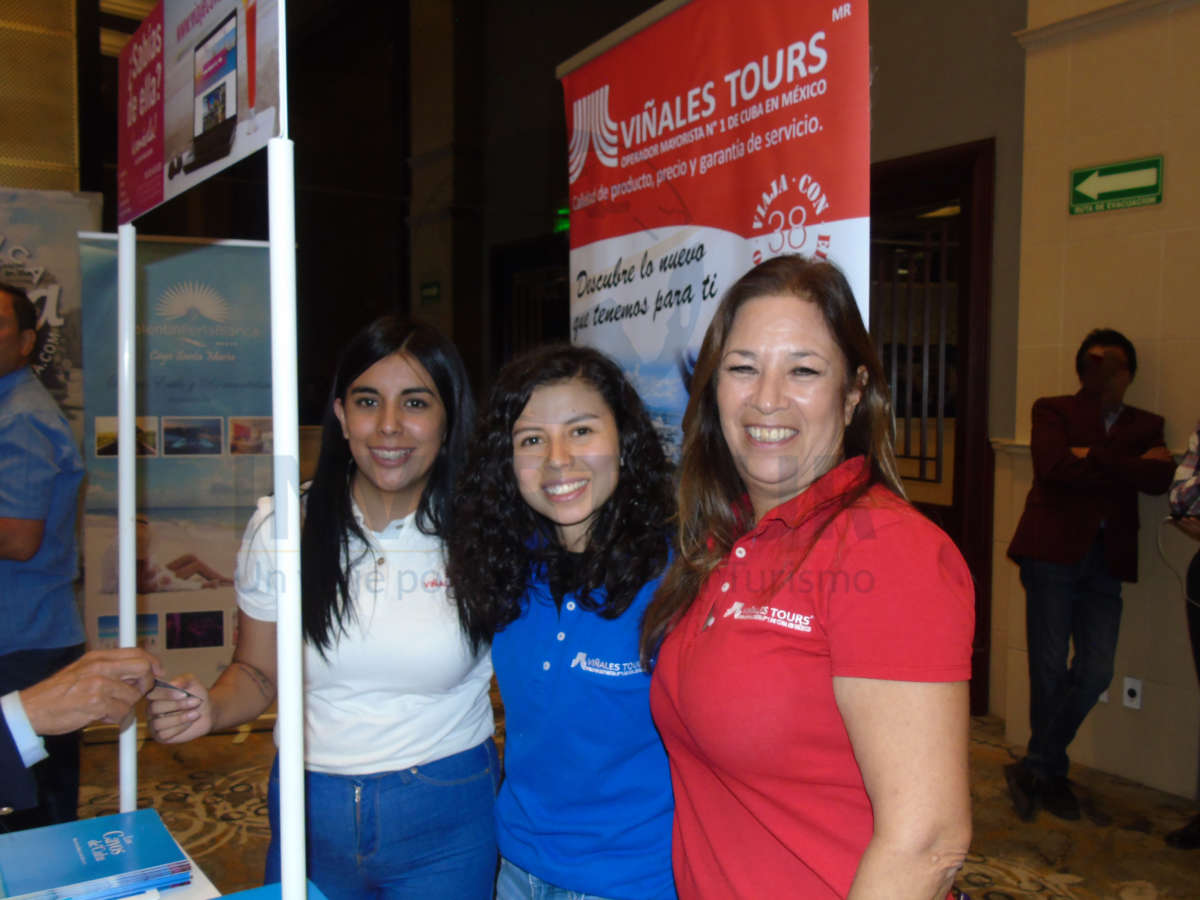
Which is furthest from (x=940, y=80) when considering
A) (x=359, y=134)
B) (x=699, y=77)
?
(x=359, y=134)

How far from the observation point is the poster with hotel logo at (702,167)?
1.47 meters

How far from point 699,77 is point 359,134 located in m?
6.19

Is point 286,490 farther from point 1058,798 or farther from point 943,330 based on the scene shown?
point 943,330

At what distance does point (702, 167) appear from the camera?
5.92 ft

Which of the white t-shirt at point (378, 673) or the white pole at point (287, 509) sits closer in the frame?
the white pole at point (287, 509)

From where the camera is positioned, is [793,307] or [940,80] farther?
[940,80]

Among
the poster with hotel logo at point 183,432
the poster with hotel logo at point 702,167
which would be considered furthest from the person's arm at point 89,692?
the poster with hotel logo at point 183,432

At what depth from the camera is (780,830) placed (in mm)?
1026

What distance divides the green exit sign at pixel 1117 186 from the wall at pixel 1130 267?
0.03m

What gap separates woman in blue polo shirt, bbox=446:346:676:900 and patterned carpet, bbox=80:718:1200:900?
1.83m

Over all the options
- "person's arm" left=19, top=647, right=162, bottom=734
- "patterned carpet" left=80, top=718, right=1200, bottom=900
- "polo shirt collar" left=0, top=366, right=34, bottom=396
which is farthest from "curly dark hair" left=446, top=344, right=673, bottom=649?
"patterned carpet" left=80, top=718, right=1200, bottom=900

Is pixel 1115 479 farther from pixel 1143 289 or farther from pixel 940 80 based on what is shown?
pixel 940 80

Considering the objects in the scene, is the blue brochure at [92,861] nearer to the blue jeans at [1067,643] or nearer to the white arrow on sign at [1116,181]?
the blue jeans at [1067,643]

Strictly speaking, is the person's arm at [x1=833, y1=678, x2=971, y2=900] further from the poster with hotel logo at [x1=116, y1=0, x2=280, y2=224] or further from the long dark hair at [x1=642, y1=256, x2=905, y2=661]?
the poster with hotel logo at [x1=116, y1=0, x2=280, y2=224]
